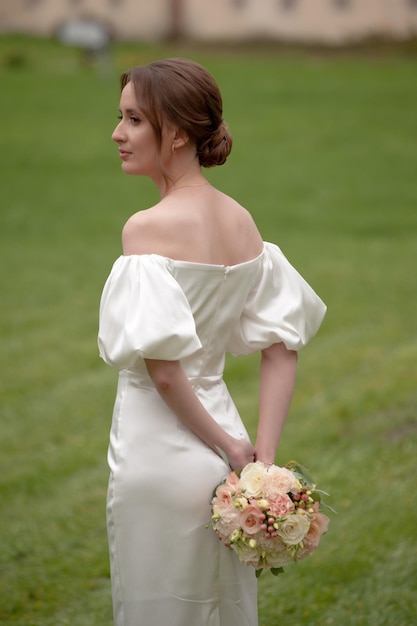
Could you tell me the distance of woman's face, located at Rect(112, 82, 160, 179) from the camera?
3.07 m

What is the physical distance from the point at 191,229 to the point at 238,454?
72 cm

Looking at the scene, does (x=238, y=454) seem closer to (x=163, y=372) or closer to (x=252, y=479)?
(x=252, y=479)

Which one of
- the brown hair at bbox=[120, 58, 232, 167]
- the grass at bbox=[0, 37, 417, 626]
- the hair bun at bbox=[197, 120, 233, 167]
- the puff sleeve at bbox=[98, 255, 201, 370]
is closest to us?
the puff sleeve at bbox=[98, 255, 201, 370]

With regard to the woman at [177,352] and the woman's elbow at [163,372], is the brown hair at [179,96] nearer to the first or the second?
the woman at [177,352]

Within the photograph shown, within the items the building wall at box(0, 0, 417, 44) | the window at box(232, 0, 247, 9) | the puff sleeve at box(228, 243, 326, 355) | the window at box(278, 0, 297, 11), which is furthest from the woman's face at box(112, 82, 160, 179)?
the window at box(232, 0, 247, 9)

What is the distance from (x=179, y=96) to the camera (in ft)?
9.81

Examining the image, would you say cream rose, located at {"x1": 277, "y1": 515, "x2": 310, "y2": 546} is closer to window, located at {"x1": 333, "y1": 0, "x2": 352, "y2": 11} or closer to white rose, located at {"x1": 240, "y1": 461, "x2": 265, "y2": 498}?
white rose, located at {"x1": 240, "y1": 461, "x2": 265, "y2": 498}

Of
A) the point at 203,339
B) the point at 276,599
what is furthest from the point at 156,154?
the point at 276,599

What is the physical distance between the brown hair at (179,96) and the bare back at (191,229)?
0.20 m

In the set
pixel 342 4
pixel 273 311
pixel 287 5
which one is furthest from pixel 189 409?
pixel 287 5

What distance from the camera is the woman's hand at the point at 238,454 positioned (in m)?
3.13

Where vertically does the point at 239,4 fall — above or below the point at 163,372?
below

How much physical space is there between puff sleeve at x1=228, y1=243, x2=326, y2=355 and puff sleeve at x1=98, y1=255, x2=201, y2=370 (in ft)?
1.29

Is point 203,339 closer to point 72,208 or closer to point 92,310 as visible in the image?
point 92,310
